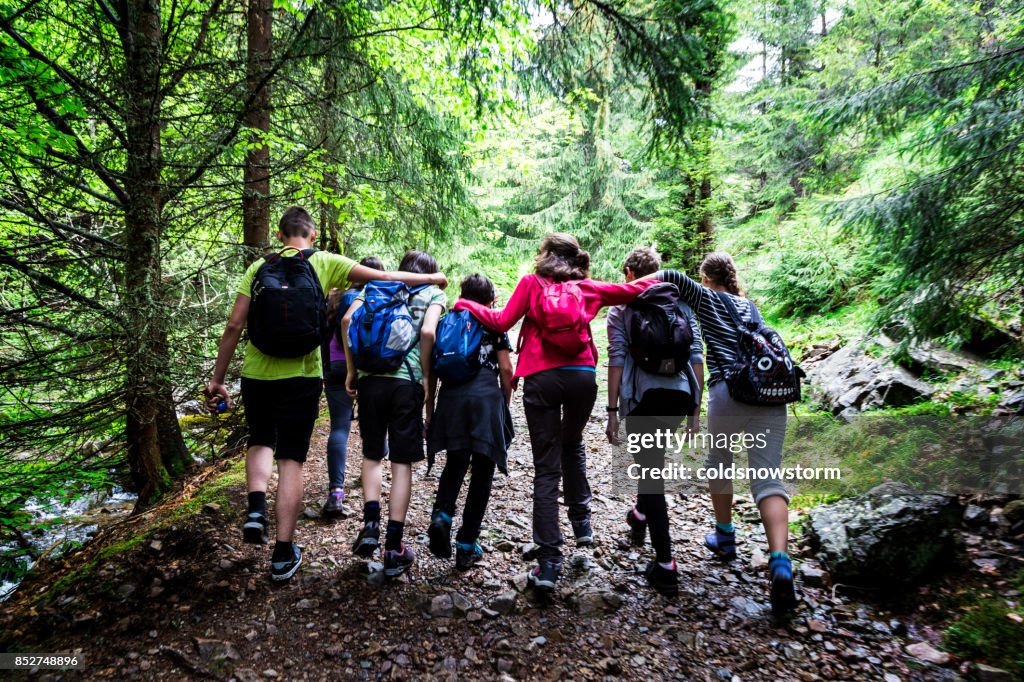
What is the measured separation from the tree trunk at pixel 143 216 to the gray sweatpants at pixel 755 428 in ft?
14.6

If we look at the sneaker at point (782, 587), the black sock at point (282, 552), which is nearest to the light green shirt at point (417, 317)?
the black sock at point (282, 552)

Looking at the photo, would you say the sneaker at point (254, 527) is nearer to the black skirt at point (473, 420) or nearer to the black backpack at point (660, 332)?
the black skirt at point (473, 420)

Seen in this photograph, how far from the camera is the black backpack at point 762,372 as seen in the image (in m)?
3.21

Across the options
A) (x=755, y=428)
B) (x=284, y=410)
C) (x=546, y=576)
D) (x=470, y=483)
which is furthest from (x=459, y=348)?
(x=755, y=428)

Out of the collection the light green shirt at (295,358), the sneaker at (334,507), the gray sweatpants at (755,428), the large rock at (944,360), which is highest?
the light green shirt at (295,358)

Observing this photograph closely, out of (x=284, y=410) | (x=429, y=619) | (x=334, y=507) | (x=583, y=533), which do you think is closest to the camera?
(x=429, y=619)

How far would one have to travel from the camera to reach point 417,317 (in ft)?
11.7

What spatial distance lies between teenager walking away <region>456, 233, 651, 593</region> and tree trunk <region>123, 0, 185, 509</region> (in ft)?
8.83

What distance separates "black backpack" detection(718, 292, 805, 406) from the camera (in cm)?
321

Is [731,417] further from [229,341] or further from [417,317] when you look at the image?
[229,341]

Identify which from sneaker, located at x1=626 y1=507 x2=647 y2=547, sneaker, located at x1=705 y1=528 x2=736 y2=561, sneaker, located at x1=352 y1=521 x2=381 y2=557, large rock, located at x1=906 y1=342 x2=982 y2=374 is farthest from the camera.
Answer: large rock, located at x1=906 y1=342 x2=982 y2=374

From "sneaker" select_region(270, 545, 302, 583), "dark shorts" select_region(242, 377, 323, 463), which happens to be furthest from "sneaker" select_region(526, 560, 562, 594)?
"dark shorts" select_region(242, 377, 323, 463)

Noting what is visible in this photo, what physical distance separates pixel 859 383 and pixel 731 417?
4.30m

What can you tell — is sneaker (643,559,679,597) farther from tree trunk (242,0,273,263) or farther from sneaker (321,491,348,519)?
tree trunk (242,0,273,263)
